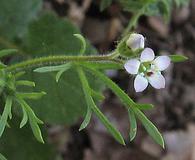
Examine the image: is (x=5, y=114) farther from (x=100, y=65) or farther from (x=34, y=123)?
(x=100, y=65)

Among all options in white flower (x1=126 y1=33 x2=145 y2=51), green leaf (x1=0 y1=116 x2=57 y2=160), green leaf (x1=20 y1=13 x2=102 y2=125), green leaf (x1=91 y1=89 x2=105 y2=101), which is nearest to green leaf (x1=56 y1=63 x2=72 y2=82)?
green leaf (x1=91 y1=89 x2=105 y2=101)

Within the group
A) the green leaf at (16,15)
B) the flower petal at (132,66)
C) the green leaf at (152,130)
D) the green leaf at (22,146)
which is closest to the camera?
the flower petal at (132,66)

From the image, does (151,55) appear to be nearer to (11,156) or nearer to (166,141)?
(11,156)

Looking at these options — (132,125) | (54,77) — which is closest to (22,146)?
(54,77)

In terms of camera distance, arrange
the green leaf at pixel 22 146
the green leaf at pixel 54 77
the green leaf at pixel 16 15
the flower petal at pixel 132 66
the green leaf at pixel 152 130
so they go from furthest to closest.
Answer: the green leaf at pixel 16 15 → the green leaf at pixel 22 146 → the green leaf at pixel 54 77 → the green leaf at pixel 152 130 → the flower petal at pixel 132 66

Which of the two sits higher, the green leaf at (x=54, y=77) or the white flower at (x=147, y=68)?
the white flower at (x=147, y=68)

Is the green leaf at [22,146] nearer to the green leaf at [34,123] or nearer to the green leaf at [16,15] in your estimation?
the green leaf at [16,15]

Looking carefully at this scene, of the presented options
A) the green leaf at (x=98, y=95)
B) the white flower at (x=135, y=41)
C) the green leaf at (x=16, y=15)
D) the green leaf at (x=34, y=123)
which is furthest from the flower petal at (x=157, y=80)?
the green leaf at (x=16, y=15)

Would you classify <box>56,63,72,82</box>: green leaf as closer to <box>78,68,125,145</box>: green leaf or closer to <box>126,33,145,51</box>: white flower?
<box>78,68,125,145</box>: green leaf
